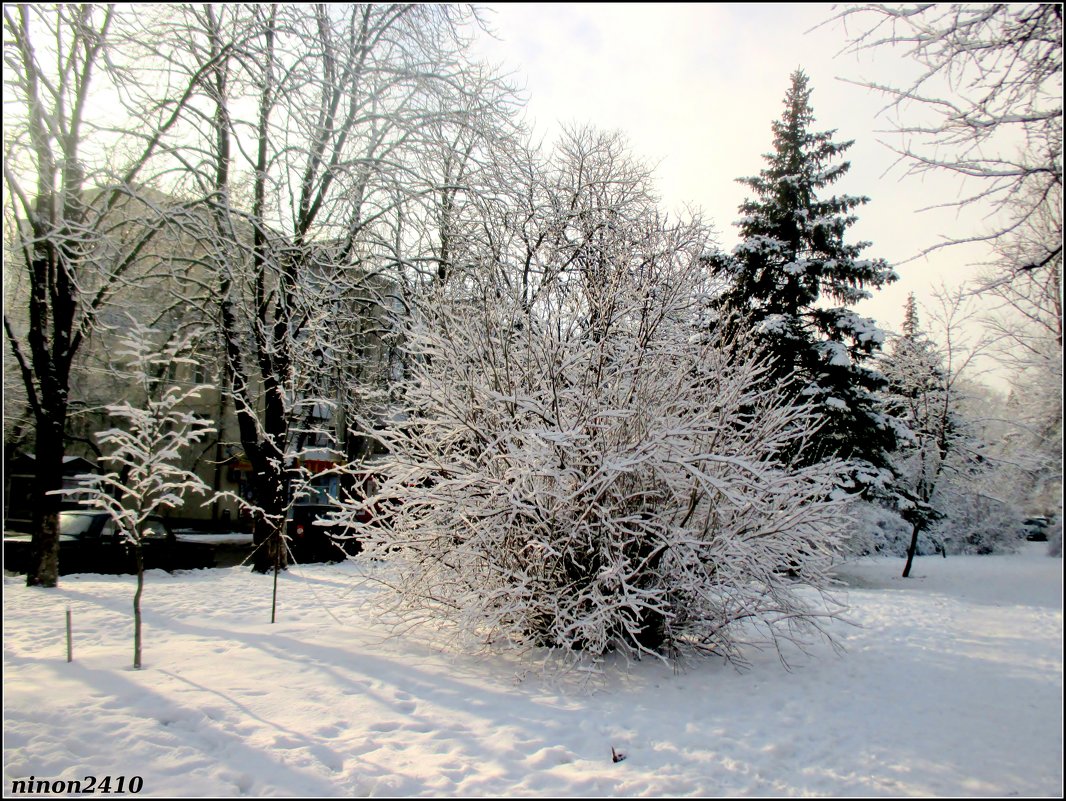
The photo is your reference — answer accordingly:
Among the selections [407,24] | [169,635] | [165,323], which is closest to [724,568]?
[169,635]

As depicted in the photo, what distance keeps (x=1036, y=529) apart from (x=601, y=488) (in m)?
3.19

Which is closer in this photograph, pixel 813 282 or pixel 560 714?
pixel 560 714

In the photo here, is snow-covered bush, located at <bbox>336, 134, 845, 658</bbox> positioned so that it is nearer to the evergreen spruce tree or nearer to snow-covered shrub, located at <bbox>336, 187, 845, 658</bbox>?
snow-covered shrub, located at <bbox>336, 187, 845, 658</bbox>

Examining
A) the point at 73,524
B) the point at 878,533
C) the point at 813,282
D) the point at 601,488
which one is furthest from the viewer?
the point at 878,533

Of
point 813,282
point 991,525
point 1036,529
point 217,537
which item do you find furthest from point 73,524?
point 813,282

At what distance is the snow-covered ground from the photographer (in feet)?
10.7

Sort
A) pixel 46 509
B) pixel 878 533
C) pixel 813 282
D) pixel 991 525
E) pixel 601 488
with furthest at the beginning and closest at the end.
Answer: pixel 878 533 → pixel 813 282 → pixel 46 509 → pixel 601 488 → pixel 991 525

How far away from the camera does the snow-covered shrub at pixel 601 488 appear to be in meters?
5.93

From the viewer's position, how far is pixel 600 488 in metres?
5.73

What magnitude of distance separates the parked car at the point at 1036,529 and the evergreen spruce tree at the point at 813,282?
10.7 m

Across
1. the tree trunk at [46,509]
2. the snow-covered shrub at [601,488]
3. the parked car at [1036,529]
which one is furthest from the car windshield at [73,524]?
the parked car at [1036,529]

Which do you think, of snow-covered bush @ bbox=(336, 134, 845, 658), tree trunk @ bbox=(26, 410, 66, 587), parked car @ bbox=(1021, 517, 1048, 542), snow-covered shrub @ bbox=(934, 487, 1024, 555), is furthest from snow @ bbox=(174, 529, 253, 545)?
parked car @ bbox=(1021, 517, 1048, 542)

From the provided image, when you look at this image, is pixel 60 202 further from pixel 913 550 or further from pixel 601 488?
pixel 913 550

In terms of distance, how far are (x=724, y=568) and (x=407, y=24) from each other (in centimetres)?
1071
